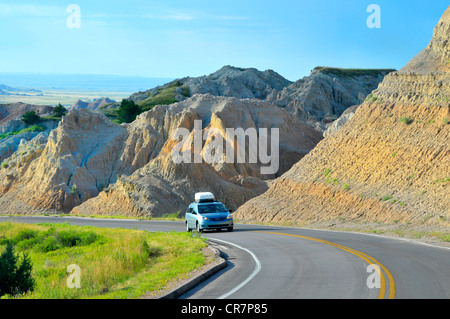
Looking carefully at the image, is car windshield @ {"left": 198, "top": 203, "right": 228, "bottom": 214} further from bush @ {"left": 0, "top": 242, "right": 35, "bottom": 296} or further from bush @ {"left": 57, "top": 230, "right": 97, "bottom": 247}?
bush @ {"left": 0, "top": 242, "right": 35, "bottom": 296}

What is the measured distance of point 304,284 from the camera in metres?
13.7

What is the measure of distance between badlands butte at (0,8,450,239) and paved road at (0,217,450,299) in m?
9.08

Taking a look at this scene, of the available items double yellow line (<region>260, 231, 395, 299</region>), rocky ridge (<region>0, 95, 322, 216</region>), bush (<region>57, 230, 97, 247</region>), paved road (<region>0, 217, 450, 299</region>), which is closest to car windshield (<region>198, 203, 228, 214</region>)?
paved road (<region>0, 217, 450, 299</region>)

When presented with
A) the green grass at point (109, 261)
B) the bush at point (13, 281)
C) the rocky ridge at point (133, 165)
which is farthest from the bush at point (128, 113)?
the bush at point (13, 281)

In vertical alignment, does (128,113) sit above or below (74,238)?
above

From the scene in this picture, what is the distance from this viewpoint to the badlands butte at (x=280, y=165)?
33750 mm

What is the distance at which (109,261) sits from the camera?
18.9 meters

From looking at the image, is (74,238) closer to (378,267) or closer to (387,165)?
(387,165)

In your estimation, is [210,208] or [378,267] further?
[210,208]

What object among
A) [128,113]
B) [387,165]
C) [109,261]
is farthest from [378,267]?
[128,113]

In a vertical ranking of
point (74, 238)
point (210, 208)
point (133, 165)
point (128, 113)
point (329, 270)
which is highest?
point (128, 113)

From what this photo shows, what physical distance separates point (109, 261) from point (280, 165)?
51268 millimetres

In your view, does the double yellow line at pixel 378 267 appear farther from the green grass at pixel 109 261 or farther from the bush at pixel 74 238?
the bush at pixel 74 238
